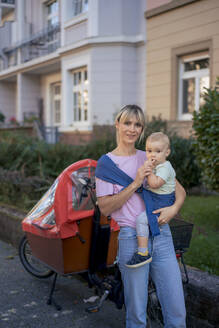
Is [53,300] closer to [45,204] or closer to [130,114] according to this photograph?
[45,204]

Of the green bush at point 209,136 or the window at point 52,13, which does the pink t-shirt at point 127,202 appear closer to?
the green bush at point 209,136

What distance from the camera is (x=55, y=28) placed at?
55.5ft

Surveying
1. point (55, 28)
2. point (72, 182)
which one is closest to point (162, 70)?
point (55, 28)

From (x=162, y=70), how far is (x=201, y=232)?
758 cm

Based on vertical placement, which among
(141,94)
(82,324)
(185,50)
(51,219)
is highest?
(185,50)

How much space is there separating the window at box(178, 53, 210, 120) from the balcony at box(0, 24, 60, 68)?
695 centimetres

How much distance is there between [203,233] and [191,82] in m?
7.10

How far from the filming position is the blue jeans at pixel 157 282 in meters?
2.71

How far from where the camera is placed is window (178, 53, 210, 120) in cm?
1130

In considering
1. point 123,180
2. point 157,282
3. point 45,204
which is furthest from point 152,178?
point 45,204

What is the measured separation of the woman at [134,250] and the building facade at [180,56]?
26.3 feet

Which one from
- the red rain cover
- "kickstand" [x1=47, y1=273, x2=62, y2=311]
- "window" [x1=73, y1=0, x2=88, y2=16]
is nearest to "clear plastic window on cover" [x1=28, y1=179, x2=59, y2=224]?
the red rain cover

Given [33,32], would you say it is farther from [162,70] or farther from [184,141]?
[184,141]

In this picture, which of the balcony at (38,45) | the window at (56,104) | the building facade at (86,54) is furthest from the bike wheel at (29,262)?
the window at (56,104)
